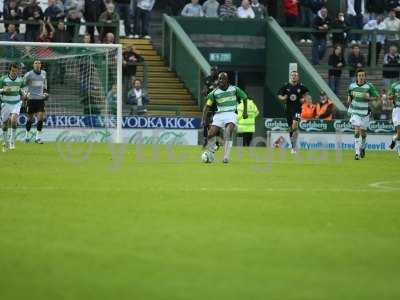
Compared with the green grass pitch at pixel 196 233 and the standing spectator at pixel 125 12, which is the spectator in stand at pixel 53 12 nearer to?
the standing spectator at pixel 125 12

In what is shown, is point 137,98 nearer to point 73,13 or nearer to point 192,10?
point 73,13

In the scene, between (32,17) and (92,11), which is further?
(92,11)

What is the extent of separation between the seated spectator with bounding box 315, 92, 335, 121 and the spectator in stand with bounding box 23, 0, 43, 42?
9.74 metres

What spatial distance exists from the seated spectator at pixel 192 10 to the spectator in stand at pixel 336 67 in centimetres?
505

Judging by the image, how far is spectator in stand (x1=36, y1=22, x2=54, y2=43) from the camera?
124ft

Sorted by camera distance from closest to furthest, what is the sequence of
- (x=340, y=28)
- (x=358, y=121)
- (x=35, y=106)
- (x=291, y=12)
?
(x=358, y=121) < (x=35, y=106) < (x=340, y=28) < (x=291, y=12)

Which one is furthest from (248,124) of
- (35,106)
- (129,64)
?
(35,106)

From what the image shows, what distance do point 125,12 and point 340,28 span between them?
323 inches

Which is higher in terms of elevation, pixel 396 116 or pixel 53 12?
pixel 53 12

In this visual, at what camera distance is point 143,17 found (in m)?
41.7

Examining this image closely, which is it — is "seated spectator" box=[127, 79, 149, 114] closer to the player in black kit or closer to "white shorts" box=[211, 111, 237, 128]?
the player in black kit

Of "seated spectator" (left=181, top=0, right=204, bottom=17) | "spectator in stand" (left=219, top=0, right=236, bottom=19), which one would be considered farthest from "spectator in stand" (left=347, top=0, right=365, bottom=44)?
"seated spectator" (left=181, top=0, right=204, bottom=17)

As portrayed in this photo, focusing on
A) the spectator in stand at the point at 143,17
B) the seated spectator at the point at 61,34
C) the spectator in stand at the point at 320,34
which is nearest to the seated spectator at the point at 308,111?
the spectator in stand at the point at 320,34

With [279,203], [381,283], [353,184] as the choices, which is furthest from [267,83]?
[381,283]
